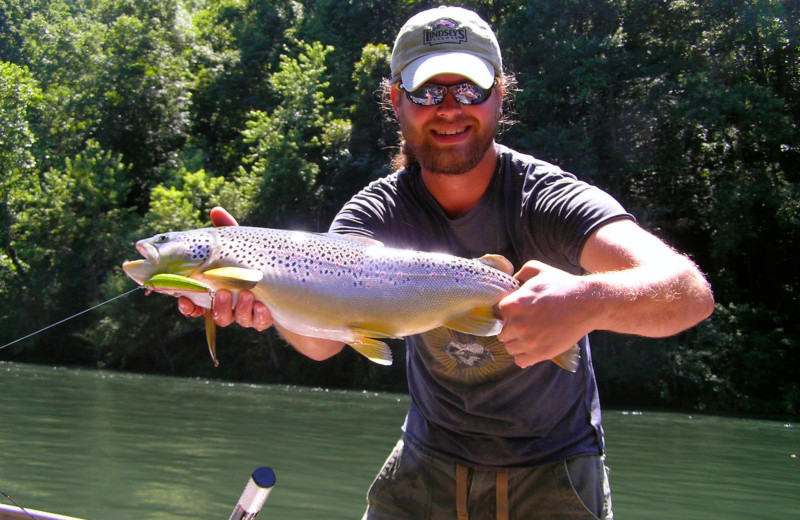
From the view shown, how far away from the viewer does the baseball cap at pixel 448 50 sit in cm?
318

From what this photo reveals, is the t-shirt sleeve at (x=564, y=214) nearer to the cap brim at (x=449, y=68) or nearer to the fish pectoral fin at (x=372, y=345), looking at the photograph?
the cap brim at (x=449, y=68)

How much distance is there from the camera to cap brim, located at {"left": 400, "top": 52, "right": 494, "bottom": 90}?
3152mm

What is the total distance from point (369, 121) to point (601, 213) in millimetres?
29514

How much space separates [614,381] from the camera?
24625 millimetres

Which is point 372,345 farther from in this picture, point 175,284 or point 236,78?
point 236,78

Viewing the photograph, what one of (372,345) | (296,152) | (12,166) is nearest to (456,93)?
(372,345)

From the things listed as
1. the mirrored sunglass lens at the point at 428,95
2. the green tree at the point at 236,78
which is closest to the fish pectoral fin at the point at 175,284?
the mirrored sunglass lens at the point at 428,95

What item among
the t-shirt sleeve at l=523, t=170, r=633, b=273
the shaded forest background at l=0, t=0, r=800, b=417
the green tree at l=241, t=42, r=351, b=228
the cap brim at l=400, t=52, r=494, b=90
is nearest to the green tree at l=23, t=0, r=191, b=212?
the shaded forest background at l=0, t=0, r=800, b=417

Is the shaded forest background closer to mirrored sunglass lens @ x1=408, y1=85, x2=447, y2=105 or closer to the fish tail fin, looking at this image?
mirrored sunglass lens @ x1=408, y1=85, x2=447, y2=105

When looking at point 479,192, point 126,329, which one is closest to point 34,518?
point 479,192

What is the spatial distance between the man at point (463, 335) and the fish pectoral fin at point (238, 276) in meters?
0.05

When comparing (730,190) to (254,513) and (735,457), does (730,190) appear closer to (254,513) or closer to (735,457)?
(735,457)

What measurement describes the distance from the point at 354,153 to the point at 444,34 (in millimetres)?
28217

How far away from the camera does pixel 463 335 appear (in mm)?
3205
